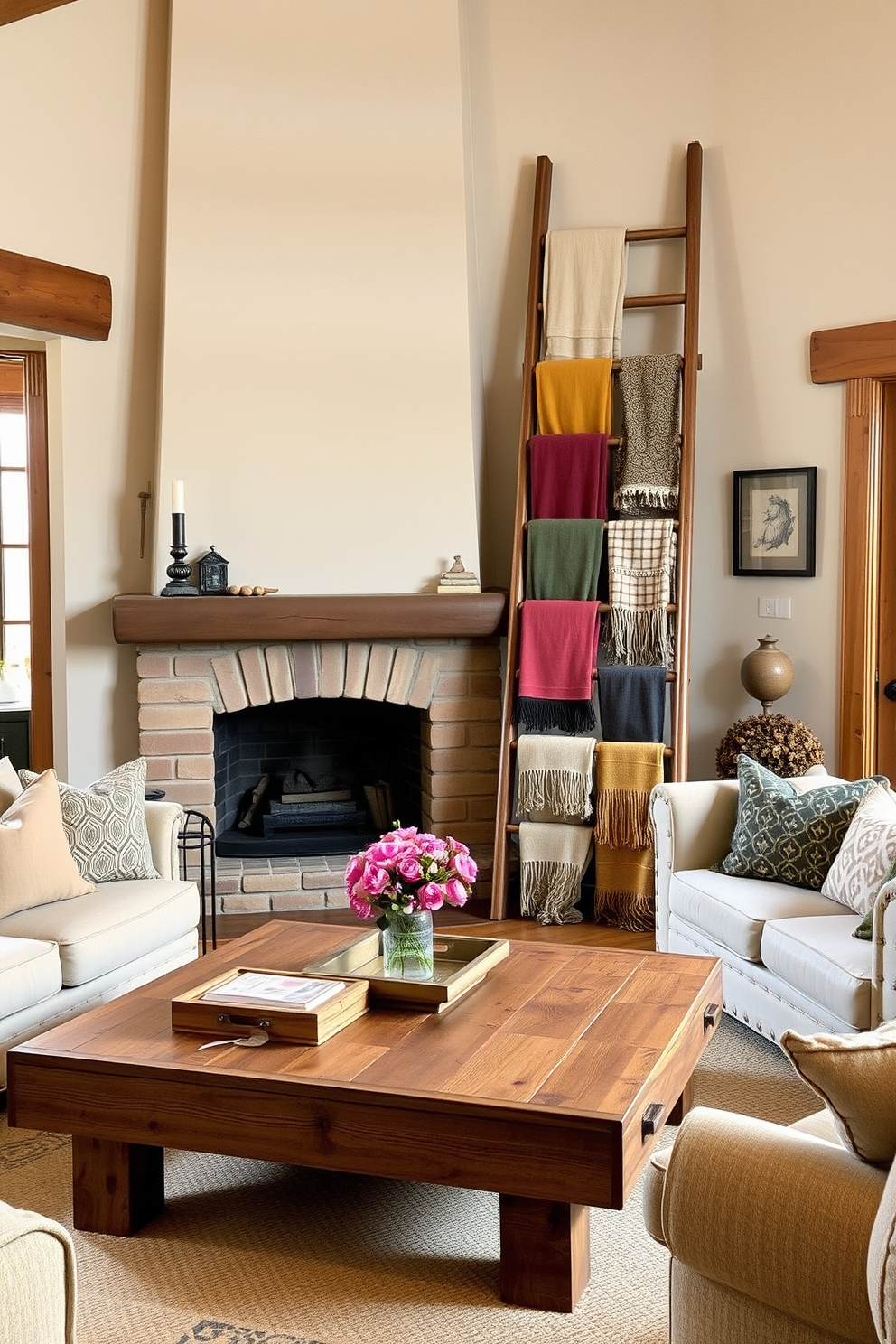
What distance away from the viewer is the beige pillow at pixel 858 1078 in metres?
1.51

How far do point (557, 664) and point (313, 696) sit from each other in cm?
96

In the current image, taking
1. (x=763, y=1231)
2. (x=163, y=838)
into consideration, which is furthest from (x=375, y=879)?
(x=163, y=838)

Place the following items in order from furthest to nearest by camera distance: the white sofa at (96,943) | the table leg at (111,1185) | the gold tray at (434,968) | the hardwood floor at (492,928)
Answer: the hardwood floor at (492,928) < the white sofa at (96,943) < the gold tray at (434,968) < the table leg at (111,1185)

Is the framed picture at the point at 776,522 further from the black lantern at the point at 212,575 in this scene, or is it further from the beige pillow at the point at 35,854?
the beige pillow at the point at 35,854

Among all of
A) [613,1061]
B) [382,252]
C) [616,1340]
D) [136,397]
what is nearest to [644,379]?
[382,252]

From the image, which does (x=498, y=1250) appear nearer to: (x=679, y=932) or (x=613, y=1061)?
(x=613, y=1061)

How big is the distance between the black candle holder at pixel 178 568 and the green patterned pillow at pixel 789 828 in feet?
7.19

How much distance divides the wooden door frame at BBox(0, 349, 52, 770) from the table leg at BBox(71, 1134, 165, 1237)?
2832 mm

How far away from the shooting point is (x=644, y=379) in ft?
16.0

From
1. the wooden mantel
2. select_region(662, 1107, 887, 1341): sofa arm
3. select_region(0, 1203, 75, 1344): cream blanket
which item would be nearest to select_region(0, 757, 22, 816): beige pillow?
the wooden mantel

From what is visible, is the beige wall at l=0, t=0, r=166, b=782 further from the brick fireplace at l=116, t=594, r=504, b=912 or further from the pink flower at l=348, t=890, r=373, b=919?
Result: the pink flower at l=348, t=890, r=373, b=919

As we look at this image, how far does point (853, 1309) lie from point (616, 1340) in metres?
0.69

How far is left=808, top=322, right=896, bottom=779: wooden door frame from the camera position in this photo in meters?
4.76

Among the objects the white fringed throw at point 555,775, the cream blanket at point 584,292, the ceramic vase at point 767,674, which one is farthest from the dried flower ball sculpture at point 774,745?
the cream blanket at point 584,292
